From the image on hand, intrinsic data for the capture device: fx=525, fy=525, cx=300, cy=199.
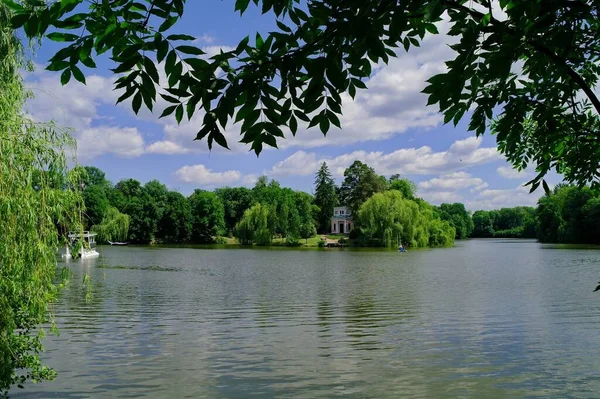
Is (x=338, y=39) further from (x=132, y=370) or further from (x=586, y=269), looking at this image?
(x=586, y=269)

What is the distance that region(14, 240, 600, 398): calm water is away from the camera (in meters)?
7.73

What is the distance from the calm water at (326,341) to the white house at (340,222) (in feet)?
238

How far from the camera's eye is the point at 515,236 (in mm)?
121375

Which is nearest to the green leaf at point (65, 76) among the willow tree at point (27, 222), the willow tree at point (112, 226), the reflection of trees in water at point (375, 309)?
the willow tree at point (27, 222)

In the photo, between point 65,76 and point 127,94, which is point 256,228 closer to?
point 65,76

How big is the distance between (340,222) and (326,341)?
84845 millimetres

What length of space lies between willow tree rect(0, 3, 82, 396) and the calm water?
1761 millimetres

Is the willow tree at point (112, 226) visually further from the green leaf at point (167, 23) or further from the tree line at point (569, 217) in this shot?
the green leaf at point (167, 23)

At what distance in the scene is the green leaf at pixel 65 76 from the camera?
2.45 metres

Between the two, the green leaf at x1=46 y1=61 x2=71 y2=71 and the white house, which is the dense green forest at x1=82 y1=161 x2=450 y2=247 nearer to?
the white house

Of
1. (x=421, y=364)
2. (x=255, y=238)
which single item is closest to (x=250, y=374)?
(x=421, y=364)

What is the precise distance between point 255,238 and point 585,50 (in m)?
65.0

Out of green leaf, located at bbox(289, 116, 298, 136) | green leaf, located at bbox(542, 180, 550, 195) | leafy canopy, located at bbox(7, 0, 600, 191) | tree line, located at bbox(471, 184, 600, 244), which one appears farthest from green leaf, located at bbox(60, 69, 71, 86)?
tree line, located at bbox(471, 184, 600, 244)

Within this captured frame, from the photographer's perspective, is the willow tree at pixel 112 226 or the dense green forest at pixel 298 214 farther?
the willow tree at pixel 112 226
